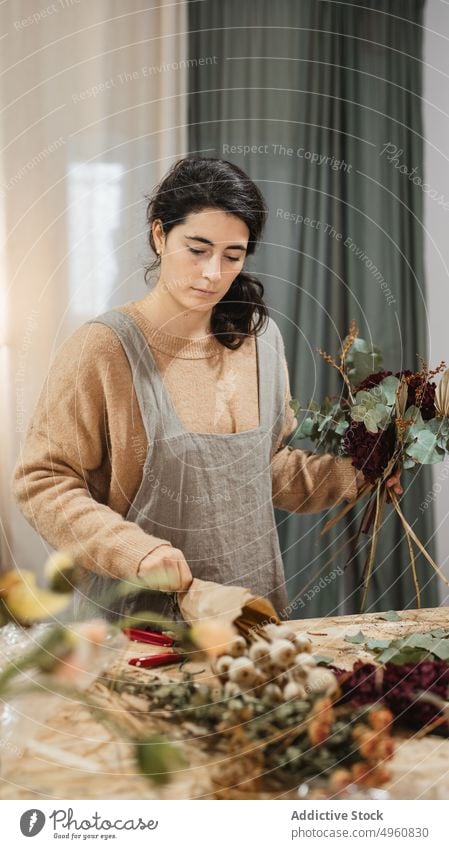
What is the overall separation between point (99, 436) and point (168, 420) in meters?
0.06

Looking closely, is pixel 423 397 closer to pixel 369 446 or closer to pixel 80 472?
pixel 369 446

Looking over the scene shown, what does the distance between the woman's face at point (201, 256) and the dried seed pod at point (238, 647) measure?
295mm

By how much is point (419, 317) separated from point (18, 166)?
42cm

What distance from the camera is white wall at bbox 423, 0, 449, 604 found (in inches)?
30.7

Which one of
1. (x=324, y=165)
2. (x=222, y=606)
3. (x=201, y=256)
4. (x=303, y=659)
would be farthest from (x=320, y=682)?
(x=324, y=165)

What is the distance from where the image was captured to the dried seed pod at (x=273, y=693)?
580 mm

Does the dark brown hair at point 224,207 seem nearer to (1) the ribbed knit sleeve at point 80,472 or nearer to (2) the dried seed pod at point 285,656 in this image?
(1) the ribbed knit sleeve at point 80,472

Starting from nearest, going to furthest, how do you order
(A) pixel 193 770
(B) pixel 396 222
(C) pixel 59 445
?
(A) pixel 193 770, (C) pixel 59 445, (B) pixel 396 222

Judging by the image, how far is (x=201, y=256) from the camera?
2.23ft

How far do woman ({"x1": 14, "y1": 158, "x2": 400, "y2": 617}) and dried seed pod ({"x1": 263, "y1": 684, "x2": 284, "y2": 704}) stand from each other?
0.47 ft

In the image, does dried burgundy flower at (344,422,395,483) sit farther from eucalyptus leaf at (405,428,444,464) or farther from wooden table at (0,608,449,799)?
wooden table at (0,608,449,799)

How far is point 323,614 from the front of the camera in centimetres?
78
